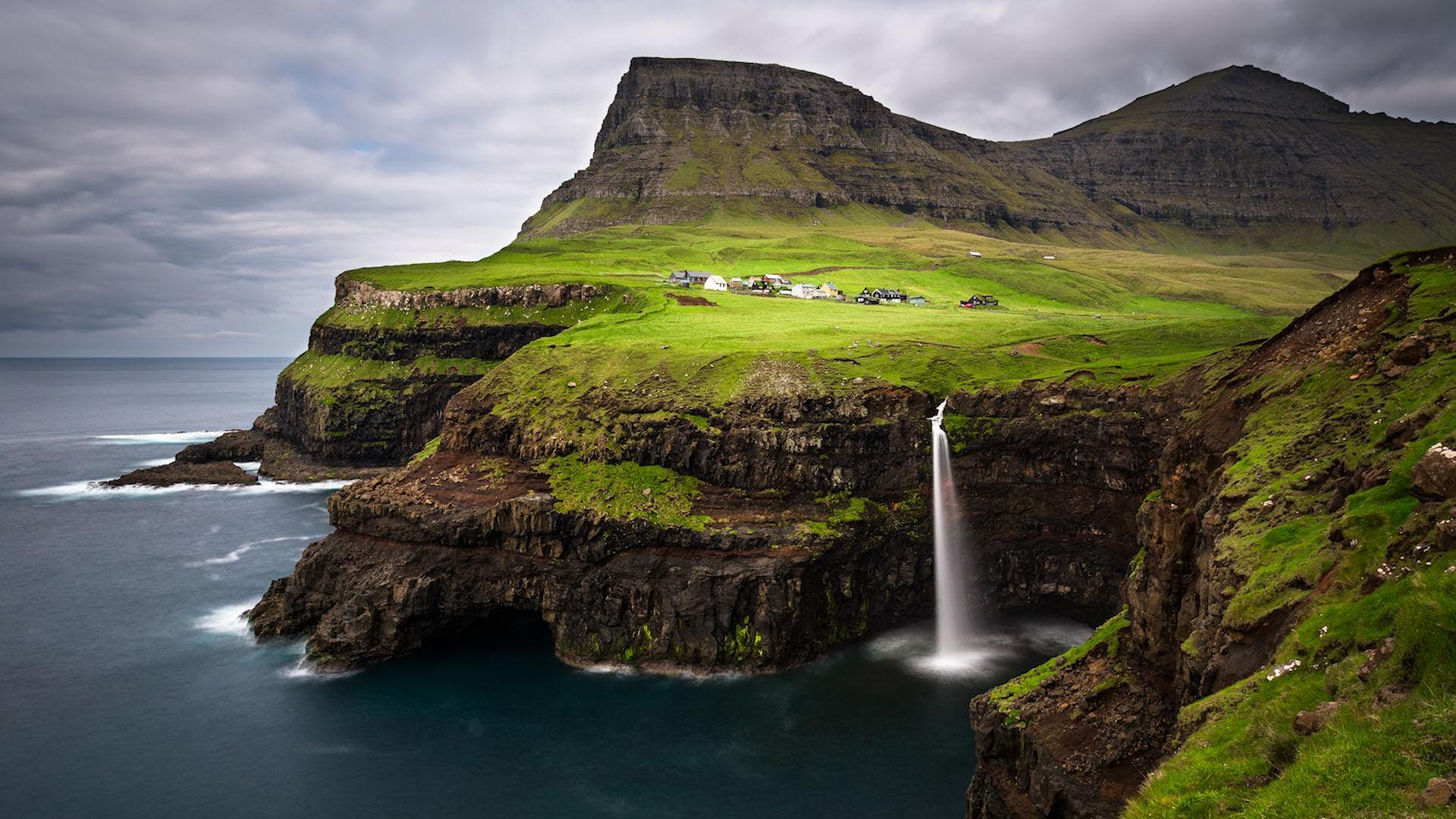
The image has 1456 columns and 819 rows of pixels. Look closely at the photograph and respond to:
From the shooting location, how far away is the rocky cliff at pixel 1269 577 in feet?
49.1

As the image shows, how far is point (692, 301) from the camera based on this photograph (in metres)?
98.9

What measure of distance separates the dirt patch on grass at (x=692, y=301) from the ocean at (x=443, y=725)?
5109 centimetres

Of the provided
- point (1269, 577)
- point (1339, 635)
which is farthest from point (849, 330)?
point (1339, 635)

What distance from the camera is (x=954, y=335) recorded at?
74688 mm

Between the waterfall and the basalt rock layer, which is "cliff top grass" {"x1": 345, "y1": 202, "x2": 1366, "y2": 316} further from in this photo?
the waterfall

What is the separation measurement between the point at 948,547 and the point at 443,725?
37.3 m

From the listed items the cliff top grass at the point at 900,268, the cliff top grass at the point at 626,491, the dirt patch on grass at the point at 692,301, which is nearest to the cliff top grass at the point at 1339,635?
the cliff top grass at the point at 626,491

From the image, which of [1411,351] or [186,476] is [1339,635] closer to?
[1411,351]

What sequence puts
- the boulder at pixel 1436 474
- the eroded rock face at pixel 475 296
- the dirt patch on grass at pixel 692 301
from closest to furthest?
the boulder at pixel 1436 474 < the dirt patch on grass at pixel 692 301 < the eroded rock face at pixel 475 296

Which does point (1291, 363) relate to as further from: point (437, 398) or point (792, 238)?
point (792, 238)

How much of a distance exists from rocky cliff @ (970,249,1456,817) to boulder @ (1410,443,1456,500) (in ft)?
0.27

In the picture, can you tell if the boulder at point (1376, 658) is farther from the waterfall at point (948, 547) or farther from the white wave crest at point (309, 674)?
the white wave crest at point (309, 674)

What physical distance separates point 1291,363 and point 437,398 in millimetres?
101426

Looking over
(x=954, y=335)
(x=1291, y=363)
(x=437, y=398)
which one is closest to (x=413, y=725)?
(x=1291, y=363)
